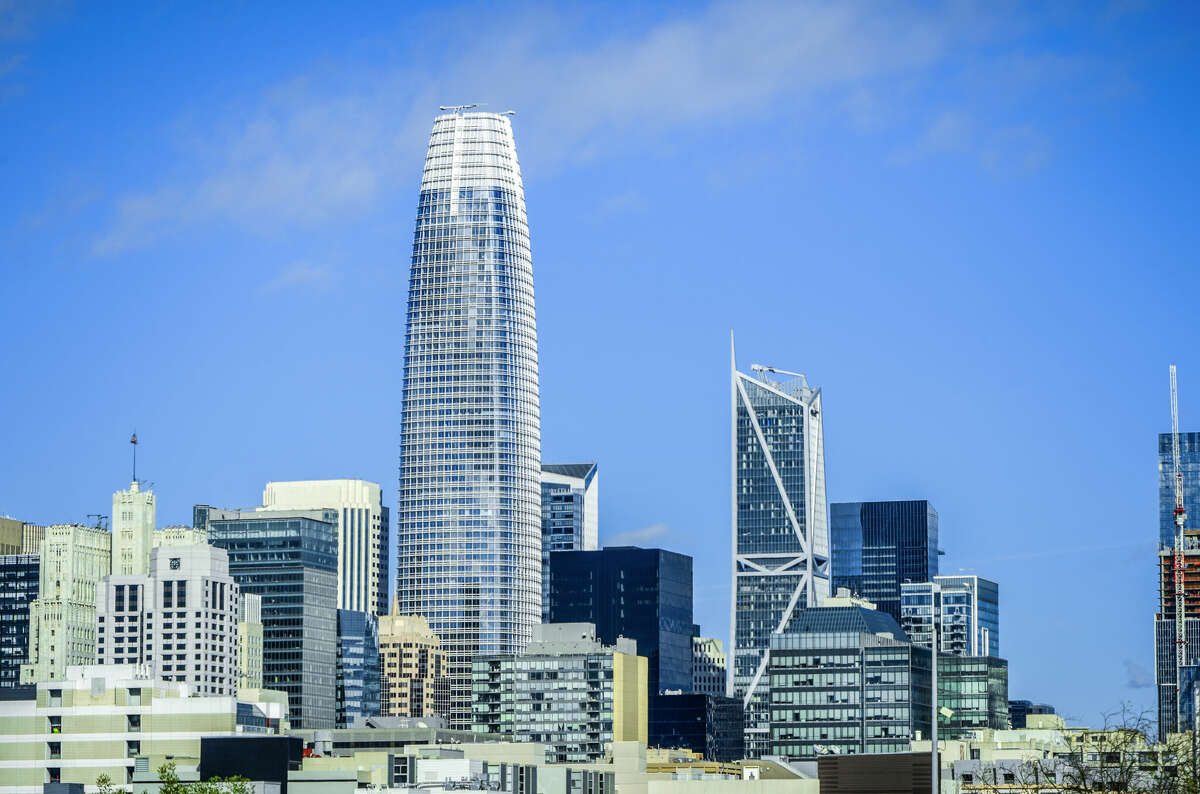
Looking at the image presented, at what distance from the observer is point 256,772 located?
620 ft

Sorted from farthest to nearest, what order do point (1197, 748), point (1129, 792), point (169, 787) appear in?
Answer: point (1197, 748) < point (169, 787) < point (1129, 792)

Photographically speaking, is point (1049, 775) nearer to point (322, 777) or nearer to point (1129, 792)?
point (1129, 792)

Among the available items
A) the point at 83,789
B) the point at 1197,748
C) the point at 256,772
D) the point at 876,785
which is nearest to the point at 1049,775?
the point at 876,785

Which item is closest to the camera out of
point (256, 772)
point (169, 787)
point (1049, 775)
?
point (1049, 775)

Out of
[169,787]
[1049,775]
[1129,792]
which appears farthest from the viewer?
[169,787]

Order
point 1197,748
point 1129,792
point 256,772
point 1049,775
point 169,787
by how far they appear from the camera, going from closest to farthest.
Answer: point 1049,775, point 1129,792, point 169,787, point 1197,748, point 256,772

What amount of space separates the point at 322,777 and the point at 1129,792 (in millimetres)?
85130

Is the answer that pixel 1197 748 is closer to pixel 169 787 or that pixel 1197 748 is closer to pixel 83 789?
pixel 169 787

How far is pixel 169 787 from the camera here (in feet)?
493

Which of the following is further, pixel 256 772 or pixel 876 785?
pixel 256 772

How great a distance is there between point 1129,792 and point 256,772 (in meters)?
80.2

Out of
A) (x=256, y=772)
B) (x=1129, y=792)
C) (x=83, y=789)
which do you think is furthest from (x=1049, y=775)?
(x=83, y=789)

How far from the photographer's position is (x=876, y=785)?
154m

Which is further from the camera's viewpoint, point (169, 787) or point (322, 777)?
point (322, 777)
